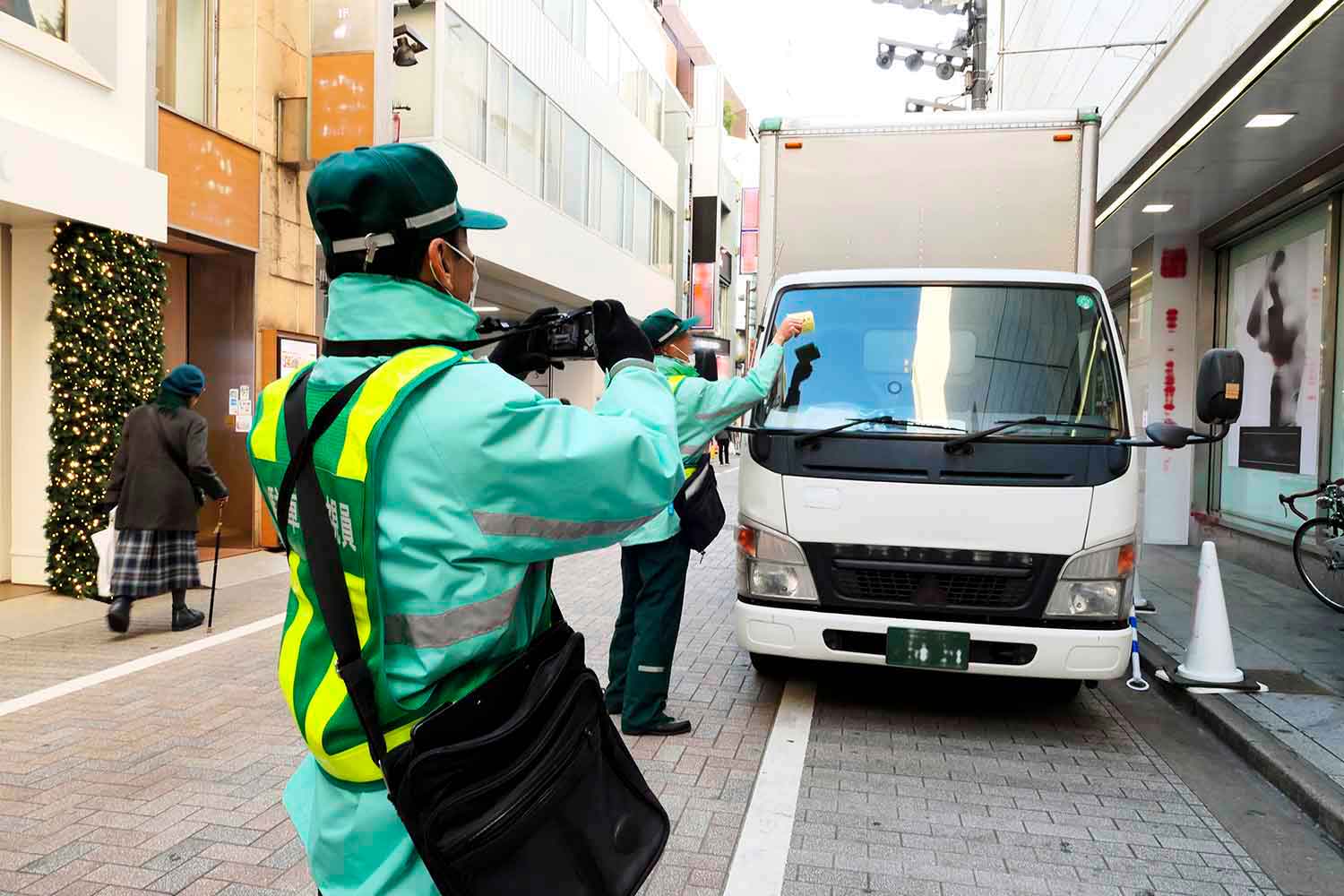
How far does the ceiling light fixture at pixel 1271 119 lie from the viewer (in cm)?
739

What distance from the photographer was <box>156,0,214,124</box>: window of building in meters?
10.4

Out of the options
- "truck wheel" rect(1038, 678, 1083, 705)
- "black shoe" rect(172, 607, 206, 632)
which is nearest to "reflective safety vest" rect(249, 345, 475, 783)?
"truck wheel" rect(1038, 678, 1083, 705)

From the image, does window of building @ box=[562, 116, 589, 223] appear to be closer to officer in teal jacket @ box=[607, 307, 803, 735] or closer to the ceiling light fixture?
the ceiling light fixture

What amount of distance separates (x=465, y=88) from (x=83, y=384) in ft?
29.1

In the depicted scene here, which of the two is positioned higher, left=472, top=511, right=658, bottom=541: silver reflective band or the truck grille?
left=472, top=511, right=658, bottom=541: silver reflective band

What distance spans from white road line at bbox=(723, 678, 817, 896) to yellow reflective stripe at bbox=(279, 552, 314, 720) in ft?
7.17

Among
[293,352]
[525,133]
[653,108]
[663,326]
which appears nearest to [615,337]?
[663,326]

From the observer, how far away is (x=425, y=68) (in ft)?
46.8

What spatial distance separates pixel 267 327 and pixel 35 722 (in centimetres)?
691

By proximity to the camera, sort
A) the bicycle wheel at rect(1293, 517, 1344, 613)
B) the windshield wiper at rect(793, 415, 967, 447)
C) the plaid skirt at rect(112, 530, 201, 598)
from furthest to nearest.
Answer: the bicycle wheel at rect(1293, 517, 1344, 613)
the plaid skirt at rect(112, 530, 201, 598)
the windshield wiper at rect(793, 415, 967, 447)

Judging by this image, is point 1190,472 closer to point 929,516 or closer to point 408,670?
point 929,516

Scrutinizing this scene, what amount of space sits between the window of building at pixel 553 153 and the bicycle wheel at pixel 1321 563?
48.0 feet

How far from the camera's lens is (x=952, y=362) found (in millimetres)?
5148

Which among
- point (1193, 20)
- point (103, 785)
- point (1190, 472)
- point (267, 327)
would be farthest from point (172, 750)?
point (1190, 472)
